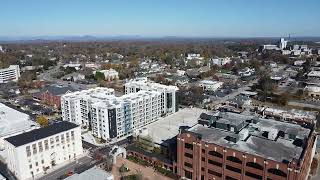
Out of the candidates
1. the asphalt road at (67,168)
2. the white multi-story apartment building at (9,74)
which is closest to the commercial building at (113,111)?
the asphalt road at (67,168)

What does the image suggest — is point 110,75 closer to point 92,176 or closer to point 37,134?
point 37,134

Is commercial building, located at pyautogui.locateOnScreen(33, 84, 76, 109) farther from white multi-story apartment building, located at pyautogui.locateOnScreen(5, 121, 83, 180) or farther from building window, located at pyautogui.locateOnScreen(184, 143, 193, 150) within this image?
building window, located at pyautogui.locateOnScreen(184, 143, 193, 150)

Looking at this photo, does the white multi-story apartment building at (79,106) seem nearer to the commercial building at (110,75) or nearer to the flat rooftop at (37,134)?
the flat rooftop at (37,134)

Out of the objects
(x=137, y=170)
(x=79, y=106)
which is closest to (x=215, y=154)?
(x=137, y=170)

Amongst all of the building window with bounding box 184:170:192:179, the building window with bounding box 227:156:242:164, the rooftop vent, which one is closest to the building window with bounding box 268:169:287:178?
the building window with bounding box 227:156:242:164

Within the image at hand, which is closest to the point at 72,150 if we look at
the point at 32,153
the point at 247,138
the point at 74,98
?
the point at 32,153

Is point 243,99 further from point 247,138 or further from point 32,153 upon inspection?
point 32,153
